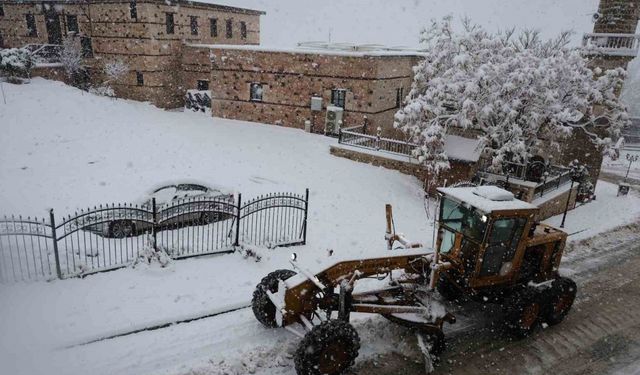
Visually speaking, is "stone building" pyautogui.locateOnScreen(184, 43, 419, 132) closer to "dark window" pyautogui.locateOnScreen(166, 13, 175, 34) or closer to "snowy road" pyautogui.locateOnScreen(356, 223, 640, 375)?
"dark window" pyautogui.locateOnScreen(166, 13, 175, 34)

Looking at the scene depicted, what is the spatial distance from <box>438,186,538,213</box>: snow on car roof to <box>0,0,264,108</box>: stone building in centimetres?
2425

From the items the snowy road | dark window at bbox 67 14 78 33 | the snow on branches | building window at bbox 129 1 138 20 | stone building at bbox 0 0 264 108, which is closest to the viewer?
the snowy road

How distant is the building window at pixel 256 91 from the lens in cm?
2462

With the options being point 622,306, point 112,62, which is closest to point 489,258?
point 622,306

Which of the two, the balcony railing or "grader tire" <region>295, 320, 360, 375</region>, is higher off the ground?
the balcony railing

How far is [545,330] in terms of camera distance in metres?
8.46

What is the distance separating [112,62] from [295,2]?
75.1 m

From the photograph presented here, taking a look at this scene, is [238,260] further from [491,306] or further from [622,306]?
[622,306]

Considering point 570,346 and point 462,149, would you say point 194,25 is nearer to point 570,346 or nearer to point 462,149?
point 462,149

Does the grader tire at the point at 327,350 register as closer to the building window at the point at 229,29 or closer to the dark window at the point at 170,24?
the dark window at the point at 170,24

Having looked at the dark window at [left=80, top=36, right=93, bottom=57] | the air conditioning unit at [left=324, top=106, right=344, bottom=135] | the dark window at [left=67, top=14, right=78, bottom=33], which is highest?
the dark window at [left=67, top=14, right=78, bottom=33]

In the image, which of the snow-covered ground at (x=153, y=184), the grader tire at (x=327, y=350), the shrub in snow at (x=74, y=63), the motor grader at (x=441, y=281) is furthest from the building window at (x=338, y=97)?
the grader tire at (x=327, y=350)

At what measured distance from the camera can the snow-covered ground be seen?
707 cm

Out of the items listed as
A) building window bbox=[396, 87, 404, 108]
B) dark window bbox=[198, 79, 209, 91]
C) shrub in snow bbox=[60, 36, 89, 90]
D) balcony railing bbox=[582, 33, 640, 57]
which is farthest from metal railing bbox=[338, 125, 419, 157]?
shrub in snow bbox=[60, 36, 89, 90]
